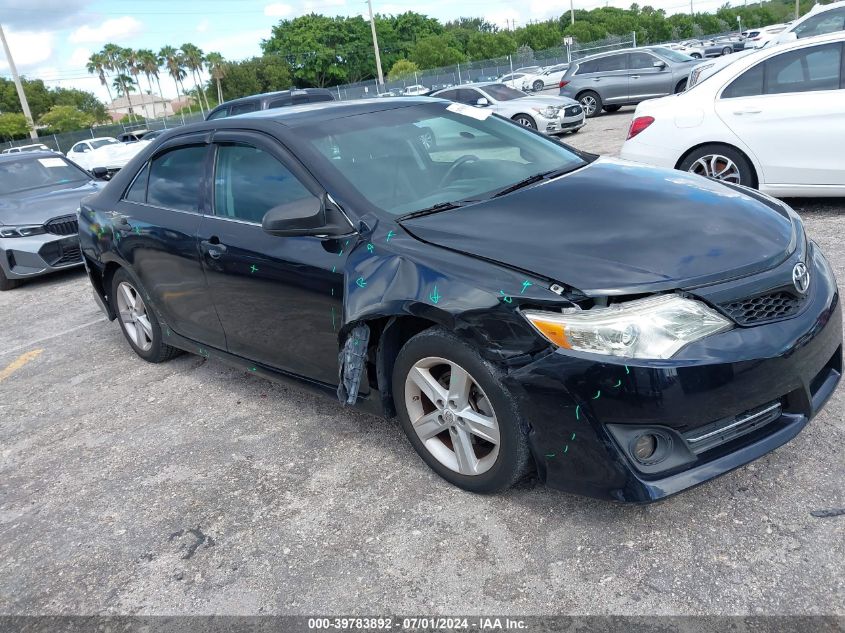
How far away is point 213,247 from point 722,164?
4.63 m

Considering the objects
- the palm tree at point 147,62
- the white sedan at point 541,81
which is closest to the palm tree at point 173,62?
the palm tree at point 147,62

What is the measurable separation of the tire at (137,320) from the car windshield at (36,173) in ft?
15.7

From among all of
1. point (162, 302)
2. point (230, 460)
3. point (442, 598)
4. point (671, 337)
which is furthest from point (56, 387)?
point (671, 337)

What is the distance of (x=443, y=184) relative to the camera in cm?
341

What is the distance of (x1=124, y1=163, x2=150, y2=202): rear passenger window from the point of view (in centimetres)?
457

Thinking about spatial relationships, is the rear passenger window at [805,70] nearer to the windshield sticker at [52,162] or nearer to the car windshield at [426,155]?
the car windshield at [426,155]

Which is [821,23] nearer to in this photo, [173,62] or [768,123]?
[768,123]

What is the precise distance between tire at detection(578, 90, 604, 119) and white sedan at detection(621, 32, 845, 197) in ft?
38.8

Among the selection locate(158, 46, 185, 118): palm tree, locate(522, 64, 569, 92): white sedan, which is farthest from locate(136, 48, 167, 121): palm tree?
Result: locate(522, 64, 569, 92): white sedan

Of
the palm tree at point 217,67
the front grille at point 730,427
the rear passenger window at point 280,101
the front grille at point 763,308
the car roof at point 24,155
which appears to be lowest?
the front grille at point 730,427

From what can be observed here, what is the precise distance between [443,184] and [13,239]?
6.51m

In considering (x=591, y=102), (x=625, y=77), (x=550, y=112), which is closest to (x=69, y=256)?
(x=550, y=112)

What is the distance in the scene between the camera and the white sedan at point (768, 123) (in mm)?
5816

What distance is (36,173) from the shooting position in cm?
921
